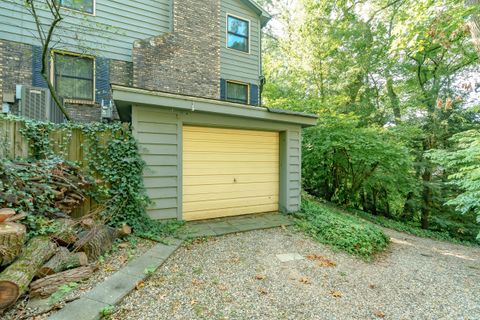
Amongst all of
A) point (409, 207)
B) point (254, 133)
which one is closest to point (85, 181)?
point (254, 133)

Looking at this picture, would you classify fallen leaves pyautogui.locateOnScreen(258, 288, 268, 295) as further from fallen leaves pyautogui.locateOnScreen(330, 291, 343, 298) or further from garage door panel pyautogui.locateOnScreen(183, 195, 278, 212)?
garage door panel pyautogui.locateOnScreen(183, 195, 278, 212)

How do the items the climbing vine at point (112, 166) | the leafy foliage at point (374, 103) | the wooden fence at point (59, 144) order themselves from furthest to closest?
the leafy foliage at point (374, 103) → the climbing vine at point (112, 166) → the wooden fence at point (59, 144)

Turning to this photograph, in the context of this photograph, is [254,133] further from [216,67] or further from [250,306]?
[250,306]

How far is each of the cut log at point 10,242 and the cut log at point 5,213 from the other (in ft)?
0.19

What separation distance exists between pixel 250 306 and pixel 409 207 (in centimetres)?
1025

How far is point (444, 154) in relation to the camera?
571 centimetres

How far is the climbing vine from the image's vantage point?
12.3 ft

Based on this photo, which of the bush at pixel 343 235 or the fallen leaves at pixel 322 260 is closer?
the fallen leaves at pixel 322 260

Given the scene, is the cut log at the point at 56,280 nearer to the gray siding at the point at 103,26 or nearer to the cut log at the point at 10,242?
the cut log at the point at 10,242

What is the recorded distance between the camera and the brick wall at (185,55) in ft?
21.5

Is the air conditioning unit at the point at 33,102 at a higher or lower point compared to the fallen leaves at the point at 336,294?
higher

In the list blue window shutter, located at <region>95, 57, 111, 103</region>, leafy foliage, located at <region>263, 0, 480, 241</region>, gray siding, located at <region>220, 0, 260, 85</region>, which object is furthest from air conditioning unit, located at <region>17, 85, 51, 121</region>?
leafy foliage, located at <region>263, 0, 480, 241</region>

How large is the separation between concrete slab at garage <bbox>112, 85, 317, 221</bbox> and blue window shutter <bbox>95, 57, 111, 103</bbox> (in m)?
1.60

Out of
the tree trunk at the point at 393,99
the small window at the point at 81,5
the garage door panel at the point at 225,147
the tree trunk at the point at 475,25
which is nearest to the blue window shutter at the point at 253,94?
the garage door panel at the point at 225,147
